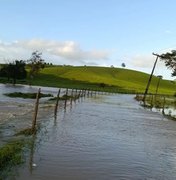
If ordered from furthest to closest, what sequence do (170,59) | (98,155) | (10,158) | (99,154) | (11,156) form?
(170,59)
(99,154)
(98,155)
(11,156)
(10,158)

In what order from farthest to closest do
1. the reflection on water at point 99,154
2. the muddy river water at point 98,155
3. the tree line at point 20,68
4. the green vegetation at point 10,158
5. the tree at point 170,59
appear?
the tree line at point 20,68
the tree at point 170,59
the reflection on water at point 99,154
the muddy river water at point 98,155
the green vegetation at point 10,158

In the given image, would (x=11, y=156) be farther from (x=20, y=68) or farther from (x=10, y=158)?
(x=20, y=68)

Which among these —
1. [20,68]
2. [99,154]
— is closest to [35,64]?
[20,68]

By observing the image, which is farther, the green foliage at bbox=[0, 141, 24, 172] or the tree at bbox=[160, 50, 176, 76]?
the tree at bbox=[160, 50, 176, 76]

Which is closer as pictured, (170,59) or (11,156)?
(11,156)

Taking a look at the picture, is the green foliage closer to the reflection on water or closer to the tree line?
the reflection on water

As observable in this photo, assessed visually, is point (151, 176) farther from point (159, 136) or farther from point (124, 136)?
point (159, 136)

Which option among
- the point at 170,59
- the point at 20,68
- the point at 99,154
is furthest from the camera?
the point at 20,68

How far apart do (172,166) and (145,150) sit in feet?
11.8

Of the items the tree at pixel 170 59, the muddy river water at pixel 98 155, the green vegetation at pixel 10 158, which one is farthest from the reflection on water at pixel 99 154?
the tree at pixel 170 59

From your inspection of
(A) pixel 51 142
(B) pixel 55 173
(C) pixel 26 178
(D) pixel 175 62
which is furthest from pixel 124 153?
(D) pixel 175 62

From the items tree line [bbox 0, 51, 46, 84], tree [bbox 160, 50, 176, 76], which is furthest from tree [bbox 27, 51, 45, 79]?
tree [bbox 160, 50, 176, 76]

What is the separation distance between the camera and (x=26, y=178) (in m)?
12.7

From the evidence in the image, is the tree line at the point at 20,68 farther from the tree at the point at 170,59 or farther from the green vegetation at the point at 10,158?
the green vegetation at the point at 10,158
